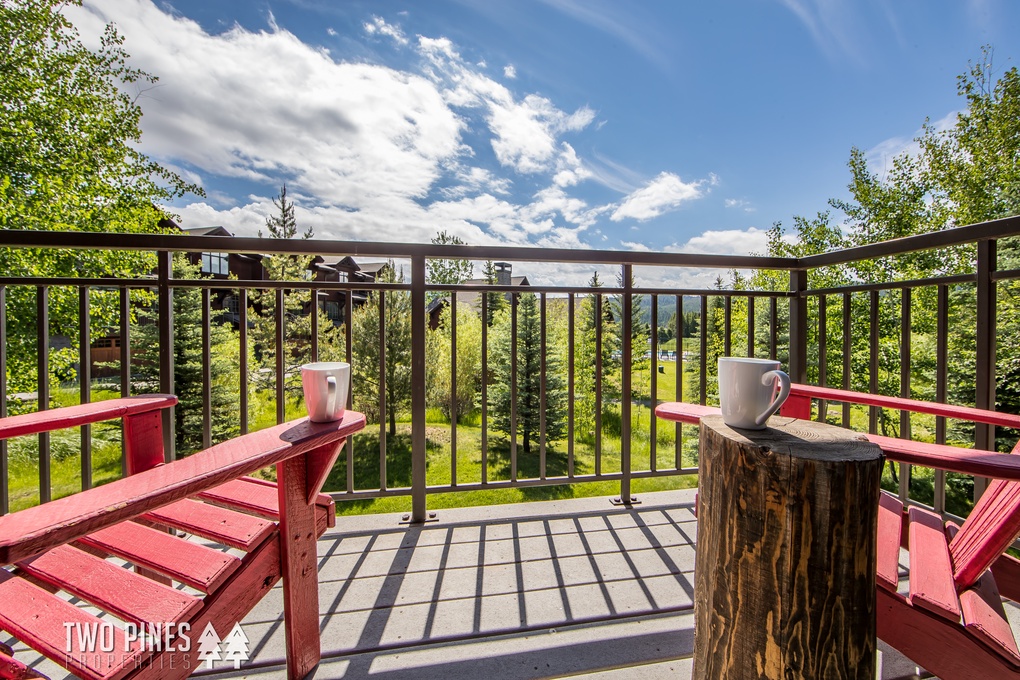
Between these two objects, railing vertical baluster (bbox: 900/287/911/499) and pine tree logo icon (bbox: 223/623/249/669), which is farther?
railing vertical baluster (bbox: 900/287/911/499)

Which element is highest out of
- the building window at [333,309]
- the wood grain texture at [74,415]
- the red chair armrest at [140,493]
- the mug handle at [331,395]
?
the building window at [333,309]

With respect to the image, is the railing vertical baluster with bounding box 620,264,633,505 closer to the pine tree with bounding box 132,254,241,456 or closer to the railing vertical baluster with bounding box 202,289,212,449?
the railing vertical baluster with bounding box 202,289,212,449

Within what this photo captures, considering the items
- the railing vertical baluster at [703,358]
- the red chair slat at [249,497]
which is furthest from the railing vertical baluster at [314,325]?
the railing vertical baluster at [703,358]

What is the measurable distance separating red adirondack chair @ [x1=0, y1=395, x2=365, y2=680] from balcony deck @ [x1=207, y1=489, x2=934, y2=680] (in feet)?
0.72

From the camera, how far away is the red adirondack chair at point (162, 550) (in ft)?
1.96

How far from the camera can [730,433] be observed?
0.78m

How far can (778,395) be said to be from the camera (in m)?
0.77

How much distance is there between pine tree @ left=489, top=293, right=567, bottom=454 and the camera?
633 centimetres

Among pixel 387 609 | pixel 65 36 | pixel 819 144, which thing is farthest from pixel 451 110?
pixel 387 609

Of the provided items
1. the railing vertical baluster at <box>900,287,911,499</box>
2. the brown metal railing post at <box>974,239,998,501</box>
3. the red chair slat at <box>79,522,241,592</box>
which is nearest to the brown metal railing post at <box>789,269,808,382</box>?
the railing vertical baluster at <box>900,287,911,499</box>

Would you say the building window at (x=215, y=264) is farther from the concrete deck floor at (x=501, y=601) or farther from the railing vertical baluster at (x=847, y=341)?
the railing vertical baluster at (x=847, y=341)

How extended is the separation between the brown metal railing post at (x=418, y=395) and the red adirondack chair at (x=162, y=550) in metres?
0.70

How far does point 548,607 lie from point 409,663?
0.45 meters

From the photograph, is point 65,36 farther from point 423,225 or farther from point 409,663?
point 423,225
